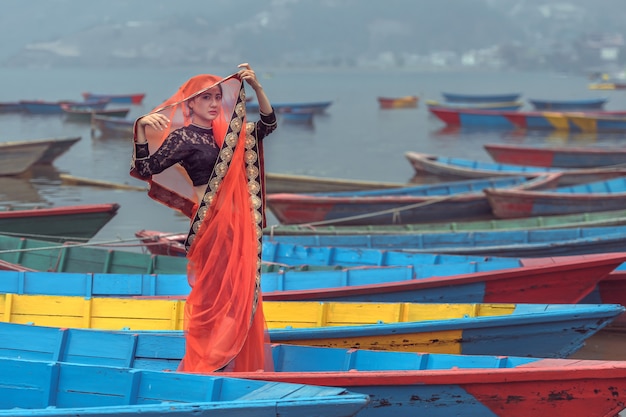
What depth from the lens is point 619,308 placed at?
5.50m

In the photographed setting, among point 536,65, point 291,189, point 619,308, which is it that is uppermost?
point 536,65

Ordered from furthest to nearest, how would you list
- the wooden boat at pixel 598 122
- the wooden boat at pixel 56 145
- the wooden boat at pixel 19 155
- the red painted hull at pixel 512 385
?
1. the wooden boat at pixel 598 122
2. the wooden boat at pixel 56 145
3. the wooden boat at pixel 19 155
4. the red painted hull at pixel 512 385

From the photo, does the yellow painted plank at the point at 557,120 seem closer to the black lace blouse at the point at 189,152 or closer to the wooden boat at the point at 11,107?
the wooden boat at the point at 11,107

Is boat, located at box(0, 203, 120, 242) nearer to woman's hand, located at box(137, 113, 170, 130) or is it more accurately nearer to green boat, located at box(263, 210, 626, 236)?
green boat, located at box(263, 210, 626, 236)

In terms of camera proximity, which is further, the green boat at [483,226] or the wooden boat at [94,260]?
the green boat at [483,226]

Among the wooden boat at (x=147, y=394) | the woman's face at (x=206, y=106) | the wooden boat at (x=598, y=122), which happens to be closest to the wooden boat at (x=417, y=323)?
the wooden boat at (x=147, y=394)

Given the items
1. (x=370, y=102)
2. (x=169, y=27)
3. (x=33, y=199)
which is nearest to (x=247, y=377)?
(x=33, y=199)

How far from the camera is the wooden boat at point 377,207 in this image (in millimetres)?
11977

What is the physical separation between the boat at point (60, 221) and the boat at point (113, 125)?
1549cm

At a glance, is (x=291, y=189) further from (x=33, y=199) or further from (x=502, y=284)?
(x=502, y=284)

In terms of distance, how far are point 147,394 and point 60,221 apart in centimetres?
557

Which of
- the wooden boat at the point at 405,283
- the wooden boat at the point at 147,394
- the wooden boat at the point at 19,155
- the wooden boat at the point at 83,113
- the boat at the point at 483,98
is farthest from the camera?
the boat at the point at 483,98

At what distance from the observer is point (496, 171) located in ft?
49.2

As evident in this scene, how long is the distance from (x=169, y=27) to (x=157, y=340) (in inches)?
7871
